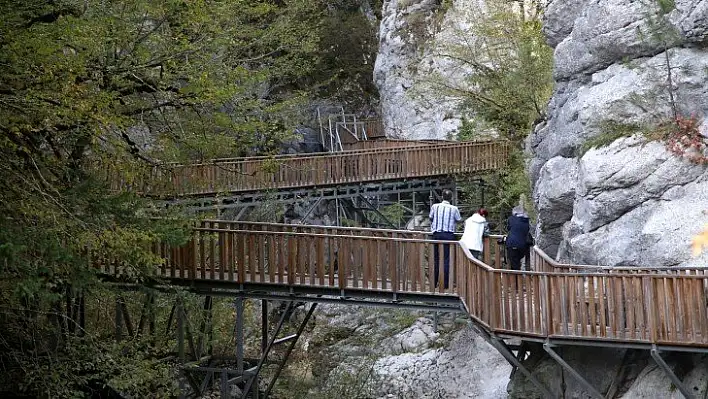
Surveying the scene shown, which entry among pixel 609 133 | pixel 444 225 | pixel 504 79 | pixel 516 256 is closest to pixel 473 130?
pixel 504 79

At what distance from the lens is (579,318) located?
542 inches

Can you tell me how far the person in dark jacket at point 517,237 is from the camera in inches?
620

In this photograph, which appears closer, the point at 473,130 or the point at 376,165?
the point at 376,165

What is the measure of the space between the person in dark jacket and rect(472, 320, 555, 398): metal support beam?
1.38m

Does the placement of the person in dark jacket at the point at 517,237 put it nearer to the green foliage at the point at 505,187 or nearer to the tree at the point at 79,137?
the tree at the point at 79,137

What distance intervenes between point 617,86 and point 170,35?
27.9ft

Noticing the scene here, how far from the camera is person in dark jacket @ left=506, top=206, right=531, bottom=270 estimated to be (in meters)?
15.7

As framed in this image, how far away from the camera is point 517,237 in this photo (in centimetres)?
1574

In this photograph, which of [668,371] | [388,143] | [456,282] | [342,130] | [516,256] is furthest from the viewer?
[342,130]

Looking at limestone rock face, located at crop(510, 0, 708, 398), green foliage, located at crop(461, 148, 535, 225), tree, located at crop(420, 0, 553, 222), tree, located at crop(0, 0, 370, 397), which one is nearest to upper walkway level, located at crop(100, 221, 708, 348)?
limestone rock face, located at crop(510, 0, 708, 398)

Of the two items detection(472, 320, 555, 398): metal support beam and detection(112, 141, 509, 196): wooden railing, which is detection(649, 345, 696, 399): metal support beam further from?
detection(112, 141, 509, 196): wooden railing

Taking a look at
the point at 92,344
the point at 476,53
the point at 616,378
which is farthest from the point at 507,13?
the point at 92,344

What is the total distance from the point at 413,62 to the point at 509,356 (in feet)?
85.5

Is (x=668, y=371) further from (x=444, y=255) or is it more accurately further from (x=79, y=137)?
(x=79, y=137)
